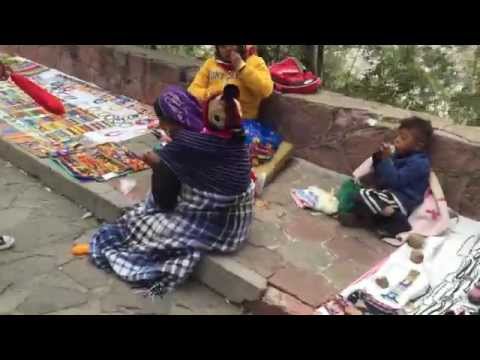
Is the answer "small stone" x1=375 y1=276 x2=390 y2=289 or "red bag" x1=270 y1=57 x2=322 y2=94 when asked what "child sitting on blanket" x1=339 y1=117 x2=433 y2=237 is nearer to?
"small stone" x1=375 y1=276 x2=390 y2=289

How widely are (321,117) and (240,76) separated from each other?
76 cm

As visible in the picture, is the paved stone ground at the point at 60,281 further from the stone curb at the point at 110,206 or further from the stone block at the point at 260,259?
the stone block at the point at 260,259

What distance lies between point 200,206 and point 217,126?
0.52 m

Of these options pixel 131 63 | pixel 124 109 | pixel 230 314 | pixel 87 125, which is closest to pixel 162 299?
pixel 230 314

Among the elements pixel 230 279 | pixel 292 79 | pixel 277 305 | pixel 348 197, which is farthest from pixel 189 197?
pixel 292 79

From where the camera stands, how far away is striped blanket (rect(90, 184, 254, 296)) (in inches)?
146

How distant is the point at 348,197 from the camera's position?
4238 mm

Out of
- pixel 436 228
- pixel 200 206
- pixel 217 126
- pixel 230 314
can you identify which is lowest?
pixel 230 314

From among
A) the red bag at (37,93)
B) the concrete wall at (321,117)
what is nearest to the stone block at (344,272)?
the concrete wall at (321,117)

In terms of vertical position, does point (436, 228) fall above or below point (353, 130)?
below

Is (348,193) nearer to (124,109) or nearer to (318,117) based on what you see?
(318,117)

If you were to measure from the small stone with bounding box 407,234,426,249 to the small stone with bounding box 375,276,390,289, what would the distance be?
0.43 metres

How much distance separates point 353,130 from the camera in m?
4.80
